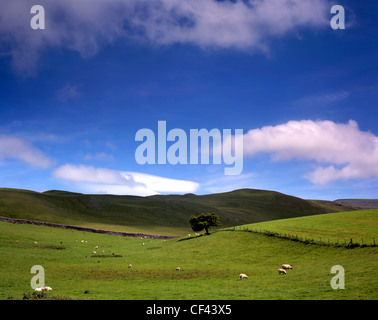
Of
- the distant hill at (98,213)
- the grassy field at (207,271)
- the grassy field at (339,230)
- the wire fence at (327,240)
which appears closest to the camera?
the grassy field at (207,271)

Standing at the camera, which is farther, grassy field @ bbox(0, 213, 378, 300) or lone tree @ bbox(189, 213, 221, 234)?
lone tree @ bbox(189, 213, 221, 234)

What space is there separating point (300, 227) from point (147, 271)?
40300 millimetres

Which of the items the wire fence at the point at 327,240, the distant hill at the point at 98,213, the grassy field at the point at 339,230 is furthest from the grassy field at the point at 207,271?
the distant hill at the point at 98,213

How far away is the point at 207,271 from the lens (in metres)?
38.9

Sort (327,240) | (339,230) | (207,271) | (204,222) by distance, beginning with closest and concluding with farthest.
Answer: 1. (207,271)
2. (327,240)
3. (339,230)
4. (204,222)

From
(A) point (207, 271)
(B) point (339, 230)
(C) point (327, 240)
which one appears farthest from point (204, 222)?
(A) point (207, 271)

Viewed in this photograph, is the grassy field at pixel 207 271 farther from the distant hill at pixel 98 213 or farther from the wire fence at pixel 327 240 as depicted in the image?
Result: the distant hill at pixel 98 213

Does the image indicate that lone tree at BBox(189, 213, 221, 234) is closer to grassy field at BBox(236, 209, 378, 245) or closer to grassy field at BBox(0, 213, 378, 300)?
grassy field at BBox(0, 213, 378, 300)

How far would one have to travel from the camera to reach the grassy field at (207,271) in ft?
78.8

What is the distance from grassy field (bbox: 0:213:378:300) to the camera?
24.0m

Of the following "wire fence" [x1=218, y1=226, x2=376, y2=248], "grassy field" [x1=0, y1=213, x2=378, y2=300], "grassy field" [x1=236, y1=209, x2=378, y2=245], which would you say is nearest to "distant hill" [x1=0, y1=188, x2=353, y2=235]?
"grassy field" [x1=0, y1=213, x2=378, y2=300]

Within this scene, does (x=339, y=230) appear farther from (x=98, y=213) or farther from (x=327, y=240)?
(x=98, y=213)
